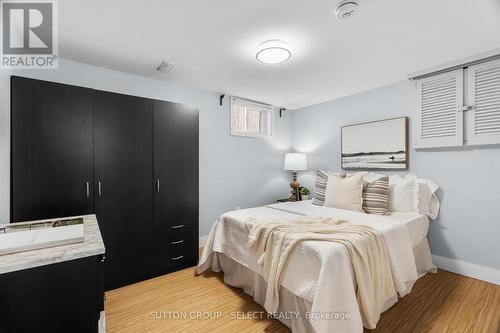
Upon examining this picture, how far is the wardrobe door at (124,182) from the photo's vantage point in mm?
2193

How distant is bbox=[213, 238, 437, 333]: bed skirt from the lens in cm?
159

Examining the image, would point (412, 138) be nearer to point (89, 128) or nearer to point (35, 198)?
point (89, 128)

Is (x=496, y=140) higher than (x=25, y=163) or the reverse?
higher

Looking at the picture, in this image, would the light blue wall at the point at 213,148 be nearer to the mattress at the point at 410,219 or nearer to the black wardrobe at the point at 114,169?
the black wardrobe at the point at 114,169

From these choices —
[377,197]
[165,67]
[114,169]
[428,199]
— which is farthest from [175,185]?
[428,199]

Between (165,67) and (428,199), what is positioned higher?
(165,67)

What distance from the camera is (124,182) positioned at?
2316 mm

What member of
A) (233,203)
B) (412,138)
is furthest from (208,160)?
(412,138)

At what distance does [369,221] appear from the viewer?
7.23 ft

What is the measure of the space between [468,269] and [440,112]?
1.81 m

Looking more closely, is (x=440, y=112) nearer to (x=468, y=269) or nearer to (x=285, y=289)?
(x=468, y=269)

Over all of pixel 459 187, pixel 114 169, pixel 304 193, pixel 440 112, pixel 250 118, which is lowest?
pixel 304 193

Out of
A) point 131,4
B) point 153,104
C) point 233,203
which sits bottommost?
point 233,203

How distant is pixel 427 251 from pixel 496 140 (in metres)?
1.37
